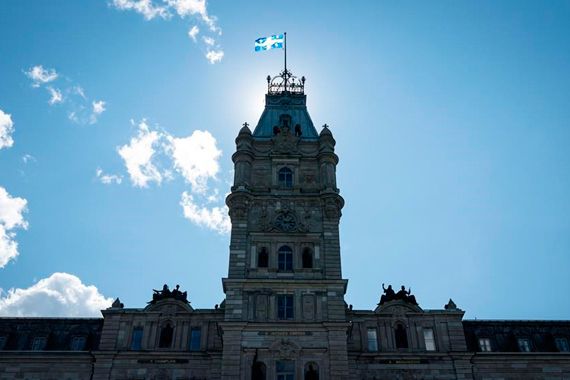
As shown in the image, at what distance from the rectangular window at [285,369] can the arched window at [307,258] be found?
8.84 metres

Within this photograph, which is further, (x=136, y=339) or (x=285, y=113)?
(x=285, y=113)

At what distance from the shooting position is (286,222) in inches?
2079

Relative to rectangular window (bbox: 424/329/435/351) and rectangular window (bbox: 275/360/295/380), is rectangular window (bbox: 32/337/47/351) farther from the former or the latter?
rectangular window (bbox: 424/329/435/351)

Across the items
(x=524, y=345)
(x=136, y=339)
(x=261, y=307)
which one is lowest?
(x=136, y=339)

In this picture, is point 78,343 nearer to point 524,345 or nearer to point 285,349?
point 285,349

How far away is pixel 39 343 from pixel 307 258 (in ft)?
84.1

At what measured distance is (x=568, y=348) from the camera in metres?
52.8

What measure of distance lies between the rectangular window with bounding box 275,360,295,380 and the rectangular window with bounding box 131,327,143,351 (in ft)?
43.1

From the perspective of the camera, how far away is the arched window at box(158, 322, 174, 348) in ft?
165

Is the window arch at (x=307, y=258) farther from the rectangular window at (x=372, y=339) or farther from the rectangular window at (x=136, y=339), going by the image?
the rectangular window at (x=136, y=339)

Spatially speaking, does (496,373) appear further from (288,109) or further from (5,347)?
(5,347)

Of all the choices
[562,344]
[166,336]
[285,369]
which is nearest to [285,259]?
[285,369]

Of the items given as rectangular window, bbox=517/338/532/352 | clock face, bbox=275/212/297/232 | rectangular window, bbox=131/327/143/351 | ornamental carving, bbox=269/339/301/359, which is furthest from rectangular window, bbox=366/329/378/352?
rectangular window, bbox=131/327/143/351

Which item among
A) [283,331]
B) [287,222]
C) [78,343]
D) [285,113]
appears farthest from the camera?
[285,113]
